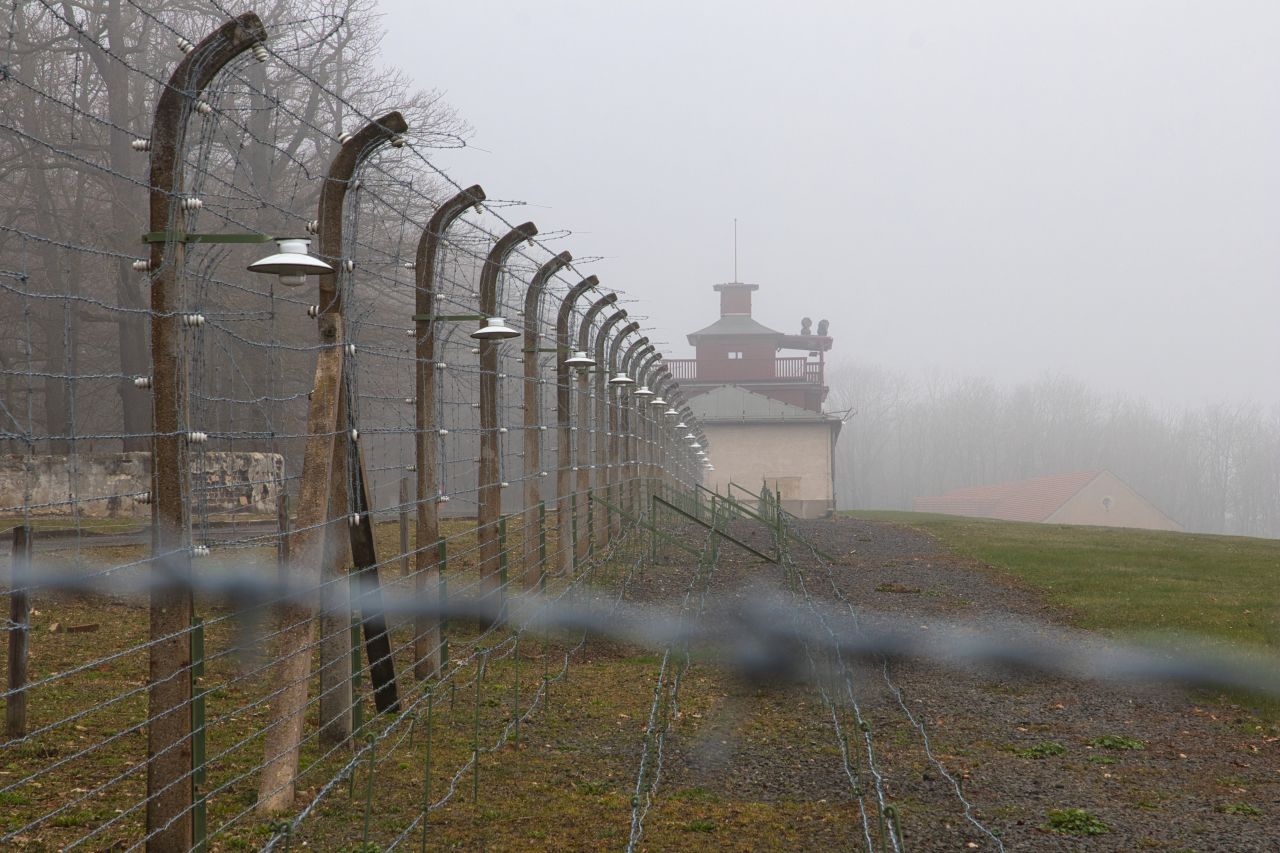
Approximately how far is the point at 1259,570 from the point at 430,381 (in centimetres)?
1520

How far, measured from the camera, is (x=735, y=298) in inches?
2945

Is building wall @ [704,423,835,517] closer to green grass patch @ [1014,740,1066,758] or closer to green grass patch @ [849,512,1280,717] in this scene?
green grass patch @ [849,512,1280,717]

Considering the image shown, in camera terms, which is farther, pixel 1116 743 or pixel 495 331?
pixel 495 331

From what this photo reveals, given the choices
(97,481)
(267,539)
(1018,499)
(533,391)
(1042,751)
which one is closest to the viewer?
(267,539)

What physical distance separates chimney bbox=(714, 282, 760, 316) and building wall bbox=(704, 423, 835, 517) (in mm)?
15012

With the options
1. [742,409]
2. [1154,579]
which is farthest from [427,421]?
[742,409]

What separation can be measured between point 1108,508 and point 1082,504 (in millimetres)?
1741

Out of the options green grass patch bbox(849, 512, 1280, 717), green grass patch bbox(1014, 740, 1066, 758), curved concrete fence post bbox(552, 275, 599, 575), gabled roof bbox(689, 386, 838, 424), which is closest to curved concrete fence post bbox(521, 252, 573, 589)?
curved concrete fence post bbox(552, 275, 599, 575)

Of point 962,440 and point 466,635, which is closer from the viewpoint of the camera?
point 466,635

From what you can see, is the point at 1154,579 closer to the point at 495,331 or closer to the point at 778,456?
the point at 495,331

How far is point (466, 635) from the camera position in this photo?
1179cm

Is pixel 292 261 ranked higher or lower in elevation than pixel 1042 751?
higher

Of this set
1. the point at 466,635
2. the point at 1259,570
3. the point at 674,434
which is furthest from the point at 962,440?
the point at 466,635

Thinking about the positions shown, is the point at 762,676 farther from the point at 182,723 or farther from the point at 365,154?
the point at 182,723
